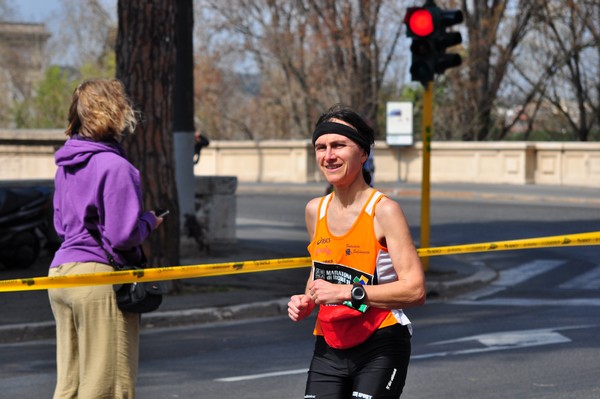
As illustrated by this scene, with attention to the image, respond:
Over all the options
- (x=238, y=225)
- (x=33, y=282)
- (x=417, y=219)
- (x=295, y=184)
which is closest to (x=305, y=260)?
(x=33, y=282)

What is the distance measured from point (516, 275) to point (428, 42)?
127 inches

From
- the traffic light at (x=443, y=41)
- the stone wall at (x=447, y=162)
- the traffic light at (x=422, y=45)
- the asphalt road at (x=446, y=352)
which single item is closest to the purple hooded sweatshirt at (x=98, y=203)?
the asphalt road at (x=446, y=352)

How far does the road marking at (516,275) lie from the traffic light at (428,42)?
8.18 feet

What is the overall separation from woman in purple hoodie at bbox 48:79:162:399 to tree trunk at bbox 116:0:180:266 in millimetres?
6498

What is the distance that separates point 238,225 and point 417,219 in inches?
148

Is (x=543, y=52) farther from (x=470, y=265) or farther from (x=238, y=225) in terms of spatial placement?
(x=470, y=265)

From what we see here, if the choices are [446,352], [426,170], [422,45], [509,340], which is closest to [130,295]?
[446,352]

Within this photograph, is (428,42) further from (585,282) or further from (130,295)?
(130,295)

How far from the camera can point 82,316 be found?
4.59 m

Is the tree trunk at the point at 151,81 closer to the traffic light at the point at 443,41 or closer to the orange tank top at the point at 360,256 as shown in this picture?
the traffic light at the point at 443,41

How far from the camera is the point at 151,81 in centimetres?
1131

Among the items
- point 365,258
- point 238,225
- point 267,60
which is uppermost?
point 267,60

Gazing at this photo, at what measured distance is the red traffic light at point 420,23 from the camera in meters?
13.1

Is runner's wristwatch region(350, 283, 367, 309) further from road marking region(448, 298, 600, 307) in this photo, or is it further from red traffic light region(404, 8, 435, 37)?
red traffic light region(404, 8, 435, 37)
